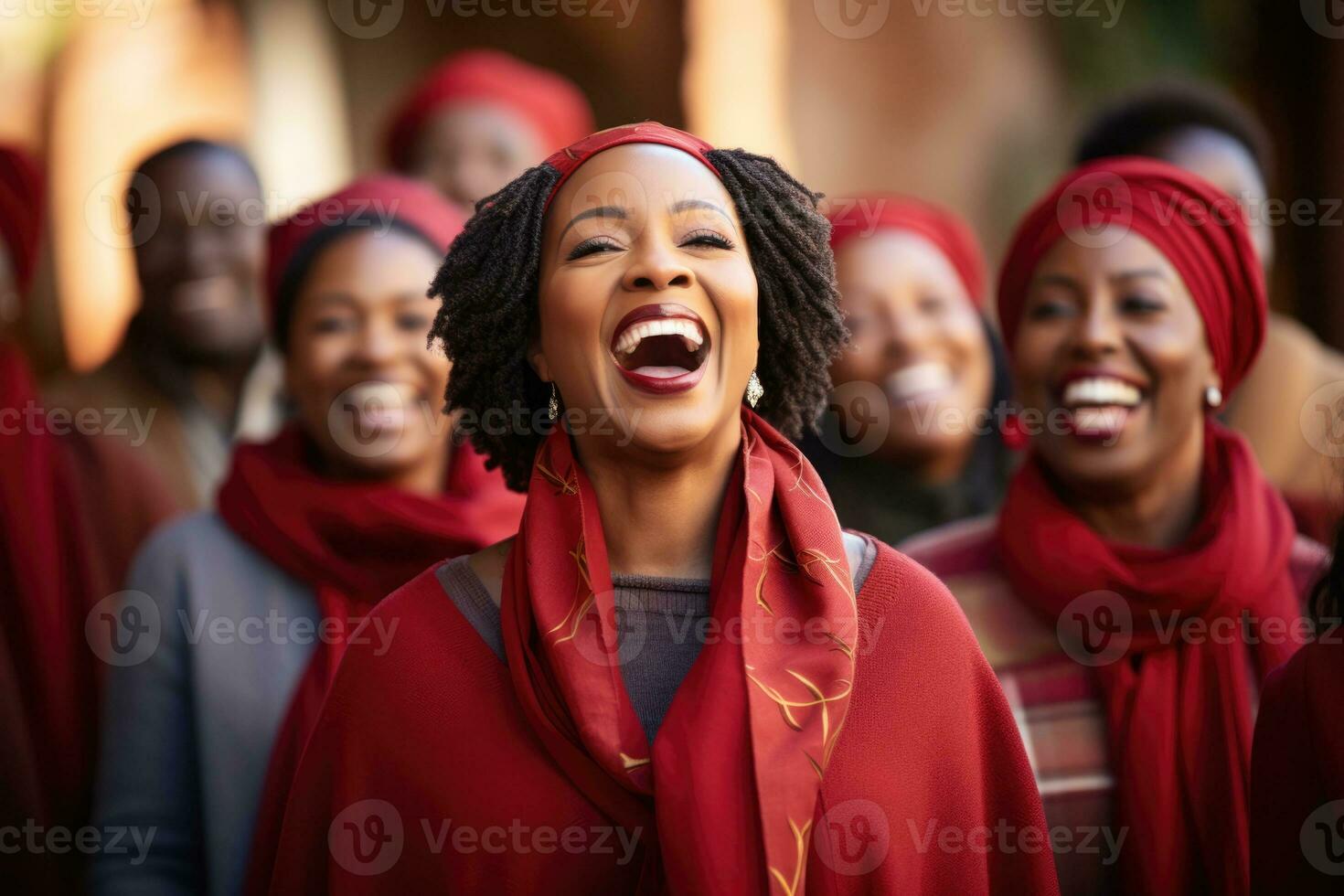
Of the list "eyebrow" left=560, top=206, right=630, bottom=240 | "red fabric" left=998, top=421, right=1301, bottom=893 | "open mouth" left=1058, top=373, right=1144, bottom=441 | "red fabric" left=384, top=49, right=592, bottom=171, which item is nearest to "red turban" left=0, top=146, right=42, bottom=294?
"red fabric" left=384, top=49, right=592, bottom=171

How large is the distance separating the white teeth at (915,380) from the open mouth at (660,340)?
2.08m

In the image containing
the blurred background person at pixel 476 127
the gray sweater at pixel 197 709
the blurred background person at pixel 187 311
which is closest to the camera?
the gray sweater at pixel 197 709

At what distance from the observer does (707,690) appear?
8.05ft

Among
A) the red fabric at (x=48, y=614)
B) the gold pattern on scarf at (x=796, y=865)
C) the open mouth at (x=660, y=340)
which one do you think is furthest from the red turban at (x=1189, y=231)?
the red fabric at (x=48, y=614)

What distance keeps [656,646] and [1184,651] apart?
1.50m

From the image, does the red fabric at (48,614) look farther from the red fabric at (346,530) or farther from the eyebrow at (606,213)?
the eyebrow at (606,213)

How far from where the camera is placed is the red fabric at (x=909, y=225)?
4.81 metres

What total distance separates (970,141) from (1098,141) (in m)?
3.78

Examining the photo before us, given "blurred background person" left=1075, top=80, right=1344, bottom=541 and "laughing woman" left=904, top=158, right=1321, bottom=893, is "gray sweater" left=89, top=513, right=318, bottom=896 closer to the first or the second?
"laughing woman" left=904, top=158, right=1321, bottom=893

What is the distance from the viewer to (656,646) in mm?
2631

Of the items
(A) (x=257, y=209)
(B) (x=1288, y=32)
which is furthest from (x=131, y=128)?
(B) (x=1288, y=32)

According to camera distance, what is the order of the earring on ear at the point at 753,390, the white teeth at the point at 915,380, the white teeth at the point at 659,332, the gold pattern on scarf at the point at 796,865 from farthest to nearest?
the white teeth at the point at 915,380, the earring on ear at the point at 753,390, the white teeth at the point at 659,332, the gold pattern on scarf at the point at 796,865

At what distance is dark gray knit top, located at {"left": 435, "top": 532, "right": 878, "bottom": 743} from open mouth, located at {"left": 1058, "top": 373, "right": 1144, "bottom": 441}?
3.52 ft

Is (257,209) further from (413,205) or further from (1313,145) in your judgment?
(1313,145)
